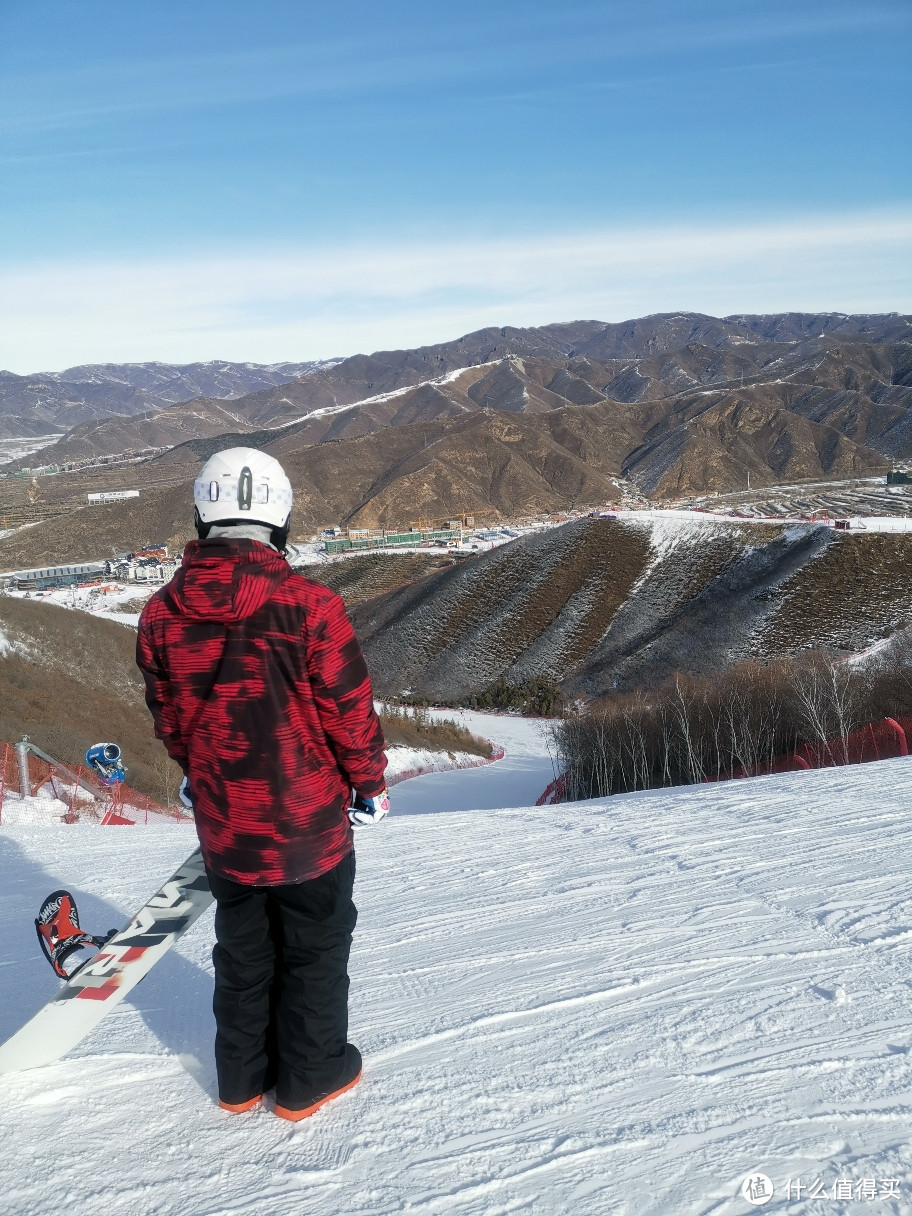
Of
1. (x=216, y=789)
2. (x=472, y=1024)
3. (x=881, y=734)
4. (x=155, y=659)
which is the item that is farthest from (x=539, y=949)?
(x=881, y=734)

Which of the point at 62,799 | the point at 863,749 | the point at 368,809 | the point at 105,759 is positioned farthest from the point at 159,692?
the point at 863,749

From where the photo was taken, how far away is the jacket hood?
2447mm

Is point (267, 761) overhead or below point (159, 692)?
below

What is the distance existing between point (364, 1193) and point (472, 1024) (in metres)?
1.01

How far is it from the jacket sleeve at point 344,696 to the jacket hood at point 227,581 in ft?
0.54

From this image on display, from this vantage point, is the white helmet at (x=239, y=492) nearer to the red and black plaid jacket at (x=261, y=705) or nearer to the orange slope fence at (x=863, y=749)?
the red and black plaid jacket at (x=261, y=705)

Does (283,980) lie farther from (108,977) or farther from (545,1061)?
(545,1061)

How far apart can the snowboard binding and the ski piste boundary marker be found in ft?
2.09

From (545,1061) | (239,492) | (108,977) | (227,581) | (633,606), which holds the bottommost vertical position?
(633,606)

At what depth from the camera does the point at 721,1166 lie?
241 cm

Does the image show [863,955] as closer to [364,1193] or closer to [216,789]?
[364,1193]

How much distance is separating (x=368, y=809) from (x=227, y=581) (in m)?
0.87

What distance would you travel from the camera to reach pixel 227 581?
8.07ft

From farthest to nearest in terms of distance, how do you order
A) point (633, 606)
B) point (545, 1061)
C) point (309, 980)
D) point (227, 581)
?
point (633, 606) → point (545, 1061) → point (309, 980) → point (227, 581)
